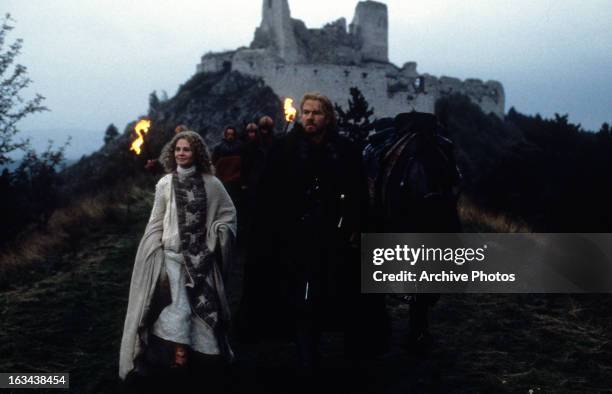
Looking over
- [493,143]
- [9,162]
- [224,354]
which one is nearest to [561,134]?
[493,143]

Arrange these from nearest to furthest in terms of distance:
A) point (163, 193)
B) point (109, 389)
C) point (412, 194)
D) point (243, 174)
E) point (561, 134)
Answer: point (109, 389)
point (163, 193)
point (412, 194)
point (243, 174)
point (561, 134)

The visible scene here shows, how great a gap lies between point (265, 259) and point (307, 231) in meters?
0.51

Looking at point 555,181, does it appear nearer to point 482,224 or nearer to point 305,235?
point 482,224

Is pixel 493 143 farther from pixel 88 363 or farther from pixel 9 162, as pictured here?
pixel 88 363

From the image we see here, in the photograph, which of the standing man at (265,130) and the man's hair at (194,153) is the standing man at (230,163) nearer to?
the standing man at (265,130)

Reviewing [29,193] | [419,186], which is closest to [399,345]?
[419,186]

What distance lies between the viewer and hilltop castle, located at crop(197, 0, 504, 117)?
1928 inches

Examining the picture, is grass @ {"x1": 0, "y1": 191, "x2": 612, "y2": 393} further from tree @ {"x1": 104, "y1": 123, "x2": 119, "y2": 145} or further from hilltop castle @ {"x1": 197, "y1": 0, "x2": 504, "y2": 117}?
tree @ {"x1": 104, "y1": 123, "x2": 119, "y2": 145}

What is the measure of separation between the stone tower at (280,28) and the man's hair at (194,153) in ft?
168

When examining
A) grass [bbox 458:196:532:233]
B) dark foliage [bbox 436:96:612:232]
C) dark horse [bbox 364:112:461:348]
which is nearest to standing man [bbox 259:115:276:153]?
dark horse [bbox 364:112:461:348]

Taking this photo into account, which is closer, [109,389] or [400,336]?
[109,389]

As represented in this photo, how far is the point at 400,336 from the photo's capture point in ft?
22.0

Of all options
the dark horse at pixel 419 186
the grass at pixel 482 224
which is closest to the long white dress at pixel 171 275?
the dark horse at pixel 419 186

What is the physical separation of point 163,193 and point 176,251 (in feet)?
1.83
